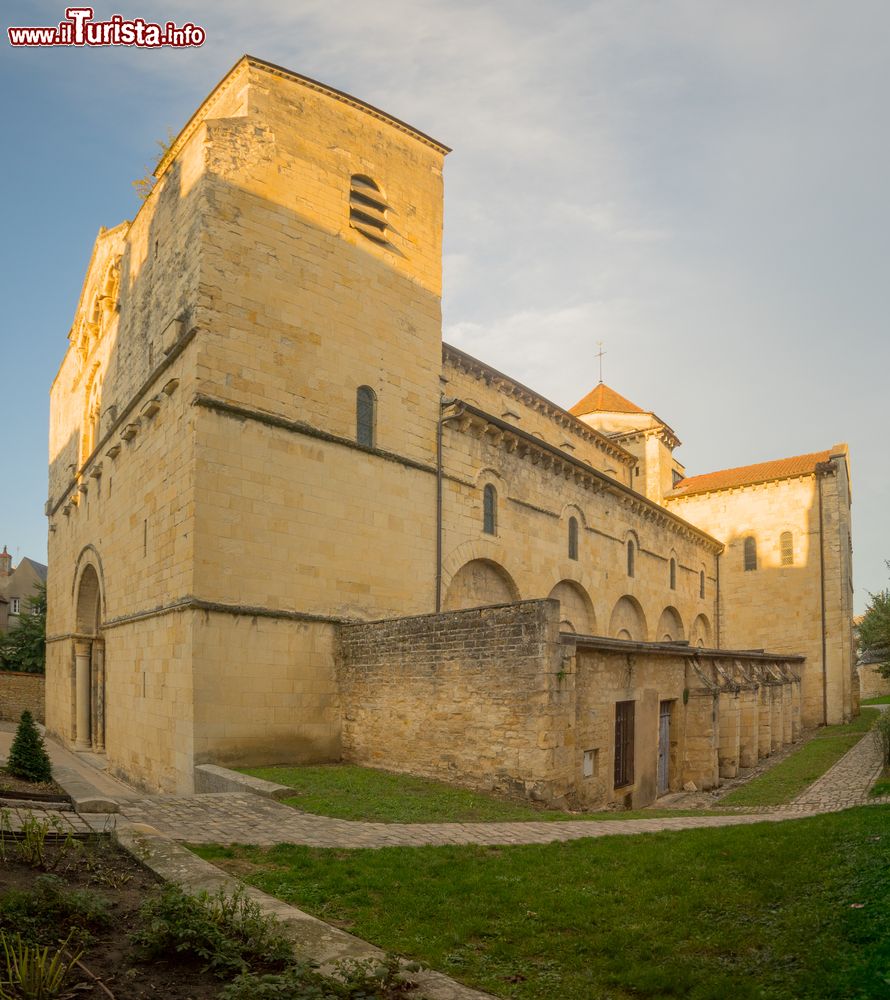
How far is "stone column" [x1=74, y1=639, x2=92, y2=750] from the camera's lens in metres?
24.9

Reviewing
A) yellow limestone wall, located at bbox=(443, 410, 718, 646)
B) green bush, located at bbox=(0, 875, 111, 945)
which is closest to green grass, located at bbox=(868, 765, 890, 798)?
yellow limestone wall, located at bbox=(443, 410, 718, 646)

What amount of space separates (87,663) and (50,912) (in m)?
21.6

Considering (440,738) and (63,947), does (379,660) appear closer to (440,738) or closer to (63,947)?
(440,738)

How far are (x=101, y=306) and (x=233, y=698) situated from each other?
1537 cm

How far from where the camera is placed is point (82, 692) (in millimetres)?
24953

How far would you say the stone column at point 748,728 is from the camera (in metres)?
20.8

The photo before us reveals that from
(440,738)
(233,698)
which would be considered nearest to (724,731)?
(440,738)

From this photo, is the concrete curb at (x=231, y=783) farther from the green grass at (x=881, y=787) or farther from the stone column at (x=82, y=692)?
the stone column at (x=82, y=692)

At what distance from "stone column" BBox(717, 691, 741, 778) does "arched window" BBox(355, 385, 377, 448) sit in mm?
10449

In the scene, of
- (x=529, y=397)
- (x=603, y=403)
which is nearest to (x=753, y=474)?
(x=603, y=403)

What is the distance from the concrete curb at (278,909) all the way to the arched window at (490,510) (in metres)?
13.9

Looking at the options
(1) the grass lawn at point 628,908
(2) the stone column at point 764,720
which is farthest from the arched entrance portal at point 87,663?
(2) the stone column at point 764,720

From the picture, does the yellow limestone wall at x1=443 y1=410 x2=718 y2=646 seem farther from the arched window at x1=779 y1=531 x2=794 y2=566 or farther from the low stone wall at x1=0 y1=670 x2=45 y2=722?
the low stone wall at x1=0 y1=670 x2=45 y2=722

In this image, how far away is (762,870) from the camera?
740 cm
